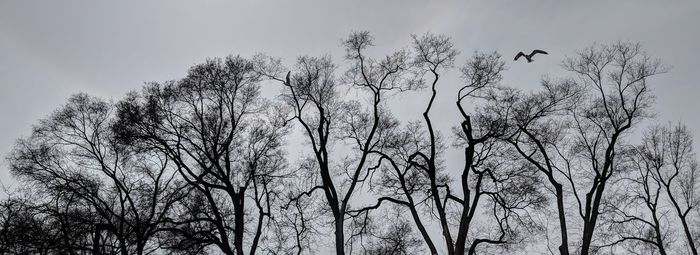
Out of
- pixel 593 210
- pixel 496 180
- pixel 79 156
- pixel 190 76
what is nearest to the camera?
pixel 593 210

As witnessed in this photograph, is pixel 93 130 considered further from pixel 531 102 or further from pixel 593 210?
pixel 593 210

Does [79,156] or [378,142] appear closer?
[378,142]

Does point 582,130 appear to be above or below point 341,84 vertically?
below

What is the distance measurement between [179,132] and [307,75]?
531cm

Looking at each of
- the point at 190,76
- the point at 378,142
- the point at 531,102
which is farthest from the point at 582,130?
the point at 190,76

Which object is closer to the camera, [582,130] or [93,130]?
[582,130]

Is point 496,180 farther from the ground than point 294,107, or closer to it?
closer to it

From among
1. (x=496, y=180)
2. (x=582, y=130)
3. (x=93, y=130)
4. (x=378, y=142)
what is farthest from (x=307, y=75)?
(x=582, y=130)

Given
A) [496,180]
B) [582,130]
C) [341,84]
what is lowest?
[496,180]

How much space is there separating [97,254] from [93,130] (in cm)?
572

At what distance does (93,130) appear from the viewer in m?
20.4

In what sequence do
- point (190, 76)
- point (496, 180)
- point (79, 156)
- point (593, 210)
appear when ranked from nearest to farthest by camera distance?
point (593, 210)
point (496, 180)
point (190, 76)
point (79, 156)

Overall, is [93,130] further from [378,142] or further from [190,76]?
[378,142]

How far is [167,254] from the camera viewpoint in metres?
18.5
